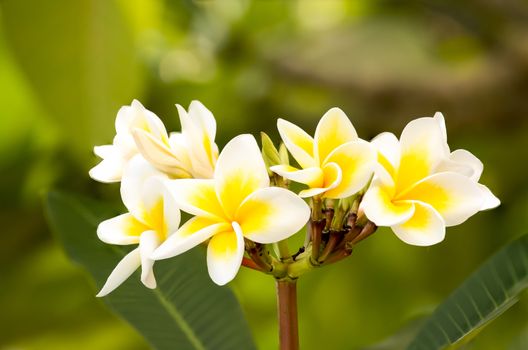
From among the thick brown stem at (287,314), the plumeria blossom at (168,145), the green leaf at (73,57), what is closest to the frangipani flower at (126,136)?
the plumeria blossom at (168,145)

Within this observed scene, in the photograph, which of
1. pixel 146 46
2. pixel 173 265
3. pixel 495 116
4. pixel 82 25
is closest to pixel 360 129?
pixel 495 116

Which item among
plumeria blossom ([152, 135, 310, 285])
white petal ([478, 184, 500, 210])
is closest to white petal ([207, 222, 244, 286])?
plumeria blossom ([152, 135, 310, 285])

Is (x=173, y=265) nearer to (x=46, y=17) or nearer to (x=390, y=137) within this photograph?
(x=390, y=137)

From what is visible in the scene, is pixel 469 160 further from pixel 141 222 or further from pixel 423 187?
pixel 141 222

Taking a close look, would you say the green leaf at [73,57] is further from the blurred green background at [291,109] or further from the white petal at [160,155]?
the white petal at [160,155]

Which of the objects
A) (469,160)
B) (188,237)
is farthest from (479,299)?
(188,237)

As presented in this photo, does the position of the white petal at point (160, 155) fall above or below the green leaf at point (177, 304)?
above
